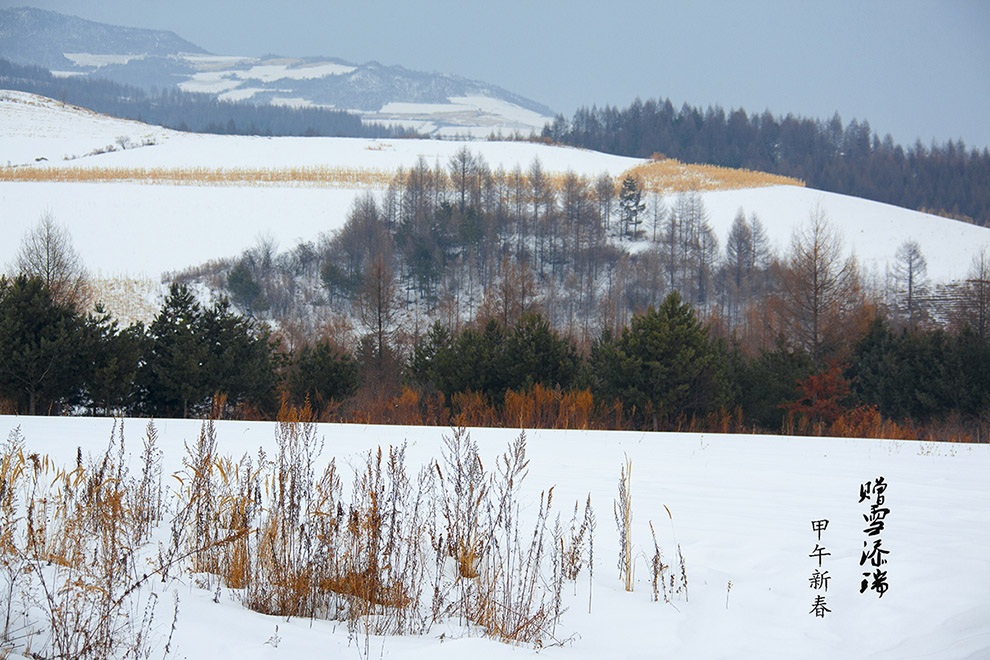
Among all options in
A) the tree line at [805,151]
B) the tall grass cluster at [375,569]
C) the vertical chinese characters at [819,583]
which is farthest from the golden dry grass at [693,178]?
the tall grass cluster at [375,569]

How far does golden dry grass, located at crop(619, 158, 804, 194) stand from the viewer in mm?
82375

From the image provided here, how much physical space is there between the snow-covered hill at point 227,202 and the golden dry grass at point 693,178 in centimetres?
268

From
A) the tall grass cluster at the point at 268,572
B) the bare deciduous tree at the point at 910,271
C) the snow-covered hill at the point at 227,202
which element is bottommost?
the tall grass cluster at the point at 268,572

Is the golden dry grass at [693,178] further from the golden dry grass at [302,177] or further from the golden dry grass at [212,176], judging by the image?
the golden dry grass at [212,176]

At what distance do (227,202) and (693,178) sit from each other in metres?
55.4

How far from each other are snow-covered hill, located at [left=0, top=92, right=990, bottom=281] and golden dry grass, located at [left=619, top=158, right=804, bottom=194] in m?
2.68

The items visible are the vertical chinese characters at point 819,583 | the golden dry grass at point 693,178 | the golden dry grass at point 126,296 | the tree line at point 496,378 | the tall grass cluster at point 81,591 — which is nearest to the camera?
the tall grass cluster at point 81,591

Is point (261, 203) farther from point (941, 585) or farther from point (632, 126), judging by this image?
point (632, 126)

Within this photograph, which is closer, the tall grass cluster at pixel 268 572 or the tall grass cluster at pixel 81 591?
the tall grass cluster at pixel 81 591

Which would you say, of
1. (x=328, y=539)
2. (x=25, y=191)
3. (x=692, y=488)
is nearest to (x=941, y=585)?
(x=692, y=488)

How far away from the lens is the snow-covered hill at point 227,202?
190ft

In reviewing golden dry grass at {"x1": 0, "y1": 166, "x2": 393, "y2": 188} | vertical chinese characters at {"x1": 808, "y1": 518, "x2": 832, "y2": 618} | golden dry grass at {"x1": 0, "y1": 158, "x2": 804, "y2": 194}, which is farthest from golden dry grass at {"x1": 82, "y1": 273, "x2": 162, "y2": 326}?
vertical chinese characters at {"x1": 808, "y1": 518, "x2": 832, "y2": 618}

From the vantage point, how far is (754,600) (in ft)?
13.8

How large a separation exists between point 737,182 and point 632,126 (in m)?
43.5
